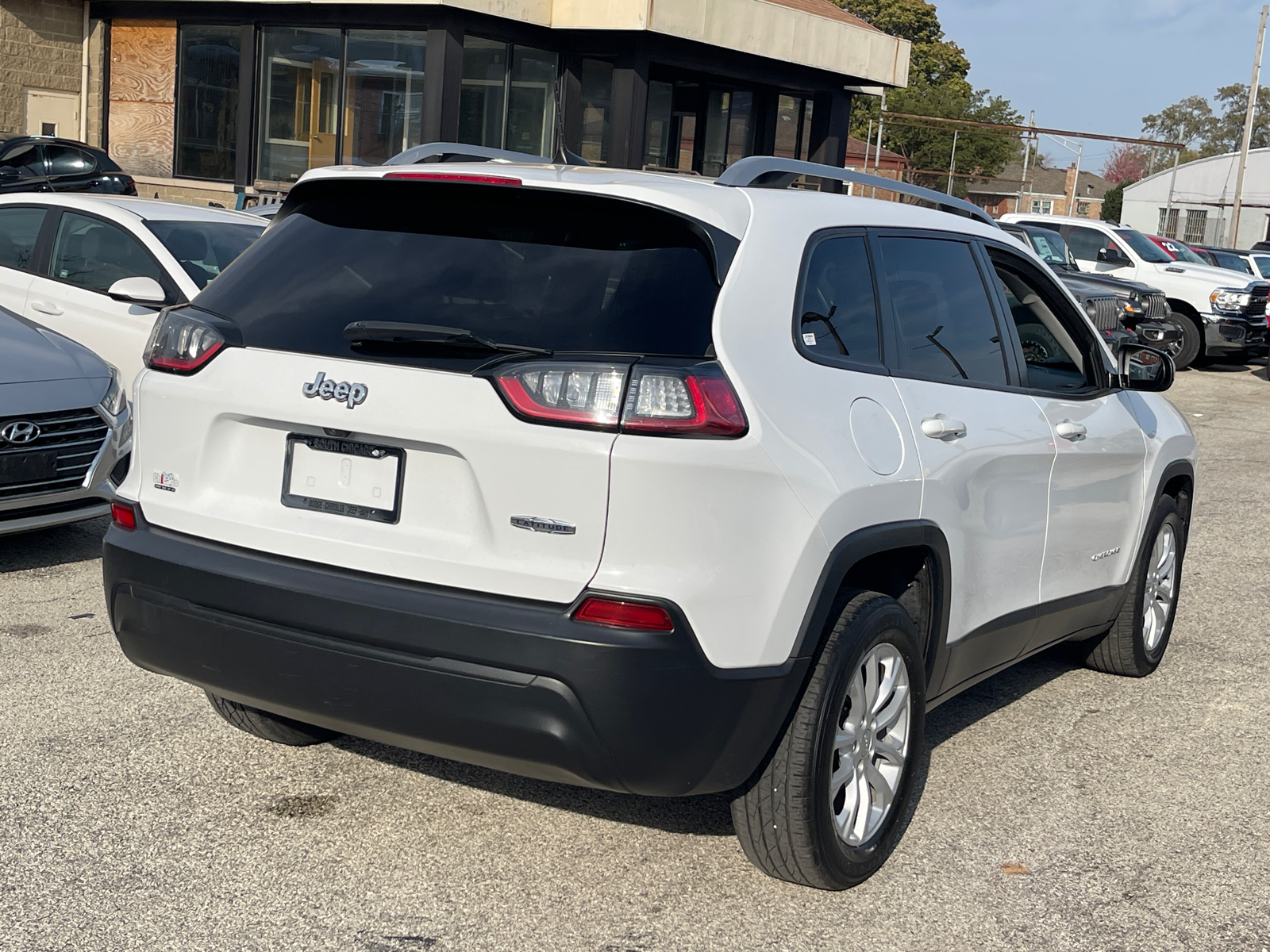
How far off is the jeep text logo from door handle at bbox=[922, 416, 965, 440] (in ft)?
5.10

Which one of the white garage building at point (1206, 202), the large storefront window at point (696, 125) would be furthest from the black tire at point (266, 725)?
the white garage building at point (1206, 202)

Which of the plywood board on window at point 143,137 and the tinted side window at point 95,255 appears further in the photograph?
the plywood board on window at point 143,137

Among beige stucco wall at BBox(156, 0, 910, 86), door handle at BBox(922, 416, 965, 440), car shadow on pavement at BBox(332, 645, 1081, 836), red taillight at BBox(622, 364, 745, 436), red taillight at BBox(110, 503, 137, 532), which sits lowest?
car shadow on pavement at BBox(332, 645, 1081, 836)

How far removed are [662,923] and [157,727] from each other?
6.53 feet

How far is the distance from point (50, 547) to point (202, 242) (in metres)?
2.83

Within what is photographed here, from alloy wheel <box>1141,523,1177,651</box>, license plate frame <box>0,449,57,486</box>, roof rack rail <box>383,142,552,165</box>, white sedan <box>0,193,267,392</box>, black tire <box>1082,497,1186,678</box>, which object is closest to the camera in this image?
roof rack rail <box>383,142,552,165</box>

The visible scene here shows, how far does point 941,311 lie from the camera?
4.27 m

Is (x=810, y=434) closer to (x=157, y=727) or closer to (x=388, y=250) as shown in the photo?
(x=388, y=250)

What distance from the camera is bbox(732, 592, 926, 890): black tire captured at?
3.44m

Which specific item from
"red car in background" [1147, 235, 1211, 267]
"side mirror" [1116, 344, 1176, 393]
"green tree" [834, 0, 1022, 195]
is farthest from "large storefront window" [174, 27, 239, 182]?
"green tree" [834, 0, 1022, 195]

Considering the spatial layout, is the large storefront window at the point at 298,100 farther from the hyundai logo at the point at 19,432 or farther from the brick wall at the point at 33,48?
the hyundai logo at the point at 19,432

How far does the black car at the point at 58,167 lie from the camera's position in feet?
62.7

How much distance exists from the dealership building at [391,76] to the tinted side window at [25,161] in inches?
155

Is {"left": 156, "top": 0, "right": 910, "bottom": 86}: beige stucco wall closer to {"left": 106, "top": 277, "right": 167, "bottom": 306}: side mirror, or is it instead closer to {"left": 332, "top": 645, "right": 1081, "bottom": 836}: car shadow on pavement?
{"left": 106, "top": 277, "right": 167, "bottom": 306}: side mirror
